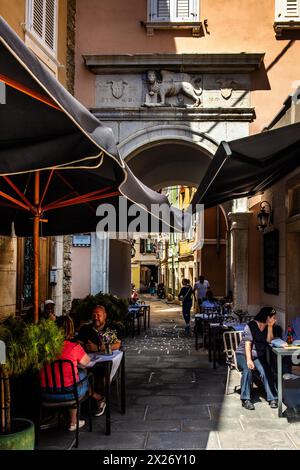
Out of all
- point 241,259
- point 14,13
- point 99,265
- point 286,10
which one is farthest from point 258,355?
point 286,10

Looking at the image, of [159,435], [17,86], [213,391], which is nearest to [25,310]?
[213,391]

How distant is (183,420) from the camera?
5.69 metres

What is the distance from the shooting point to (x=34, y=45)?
9766mm

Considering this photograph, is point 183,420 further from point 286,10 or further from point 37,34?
point 286,10

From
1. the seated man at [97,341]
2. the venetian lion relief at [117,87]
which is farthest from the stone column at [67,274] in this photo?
the seated man at [97,341]

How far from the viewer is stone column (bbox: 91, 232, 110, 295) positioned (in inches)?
491

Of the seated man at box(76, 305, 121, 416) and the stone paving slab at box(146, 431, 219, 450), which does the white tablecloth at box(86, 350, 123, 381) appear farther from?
the stone paving slab at box(146, 431, 219, 450)

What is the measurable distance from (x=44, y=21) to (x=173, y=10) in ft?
12.4

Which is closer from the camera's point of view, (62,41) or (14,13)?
(14,13)

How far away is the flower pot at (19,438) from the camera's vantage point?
142 inches

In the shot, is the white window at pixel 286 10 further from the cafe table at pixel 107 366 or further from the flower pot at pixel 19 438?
the flower pot at pixel 19 438

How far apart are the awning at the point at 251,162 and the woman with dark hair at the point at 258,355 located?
6.63 feet
